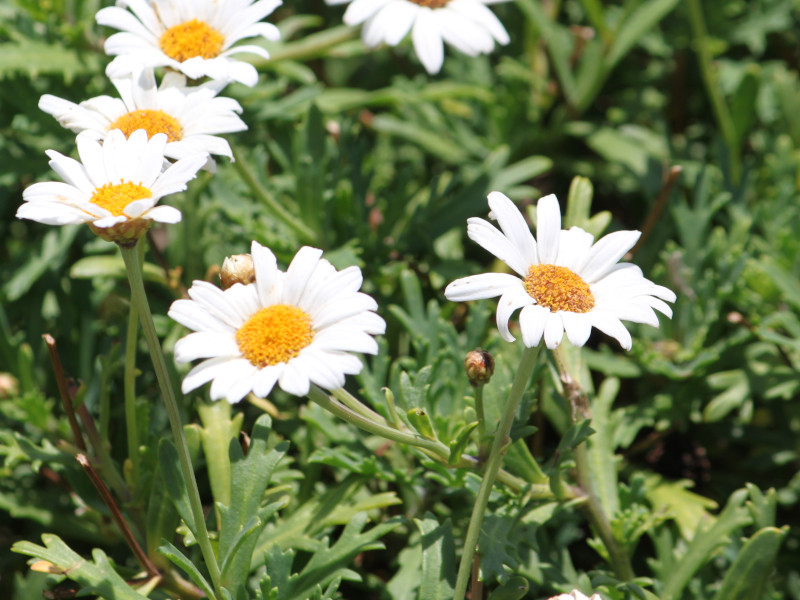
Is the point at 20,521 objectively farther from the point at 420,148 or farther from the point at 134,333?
the point at 420,148

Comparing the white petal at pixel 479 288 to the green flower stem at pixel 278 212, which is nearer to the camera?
the white petal at pixel 479 288

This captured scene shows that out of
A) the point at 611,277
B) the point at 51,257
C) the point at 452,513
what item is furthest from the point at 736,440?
the point at 51,257

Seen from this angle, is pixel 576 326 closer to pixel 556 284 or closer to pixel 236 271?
pixel 556 284

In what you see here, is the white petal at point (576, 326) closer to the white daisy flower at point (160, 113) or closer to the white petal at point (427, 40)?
the white daisy flower at point (160, 113)

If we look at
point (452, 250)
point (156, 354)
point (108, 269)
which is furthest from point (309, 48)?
point (156, 354)

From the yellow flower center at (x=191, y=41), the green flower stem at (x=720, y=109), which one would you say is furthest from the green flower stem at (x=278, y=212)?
the green flower stem at (x=720, y=109)

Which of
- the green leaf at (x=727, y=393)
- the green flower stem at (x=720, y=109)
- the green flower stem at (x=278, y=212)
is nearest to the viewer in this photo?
the green flower stem at (x=278, y=212)

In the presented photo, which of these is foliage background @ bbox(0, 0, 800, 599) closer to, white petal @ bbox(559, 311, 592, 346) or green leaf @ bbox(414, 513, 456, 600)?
green leaf @ bbox(414, 513, 456, 600)
